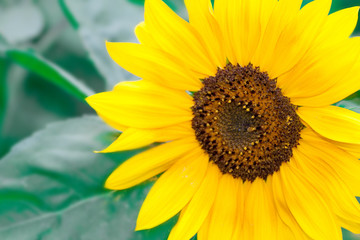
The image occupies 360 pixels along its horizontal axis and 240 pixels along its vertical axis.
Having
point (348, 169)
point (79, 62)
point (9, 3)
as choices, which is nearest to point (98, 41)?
point (79, 62)

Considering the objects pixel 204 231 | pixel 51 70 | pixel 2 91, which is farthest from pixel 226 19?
pixel 2 91

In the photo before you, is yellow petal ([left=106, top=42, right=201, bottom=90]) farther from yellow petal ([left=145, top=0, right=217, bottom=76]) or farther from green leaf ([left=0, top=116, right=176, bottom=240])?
green leaf ([left=0, top=116, right=176, bottom=240])

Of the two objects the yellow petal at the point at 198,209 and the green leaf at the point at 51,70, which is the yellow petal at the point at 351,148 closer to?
the yellow petal at the point at 198,209

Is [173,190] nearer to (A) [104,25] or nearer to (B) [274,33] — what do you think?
(B) [274,33]

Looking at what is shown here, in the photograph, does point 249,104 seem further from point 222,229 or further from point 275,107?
point 222,229

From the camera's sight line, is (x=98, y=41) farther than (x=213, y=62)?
Yes

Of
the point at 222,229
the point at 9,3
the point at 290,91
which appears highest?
the point at 9,3

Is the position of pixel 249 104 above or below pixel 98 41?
below

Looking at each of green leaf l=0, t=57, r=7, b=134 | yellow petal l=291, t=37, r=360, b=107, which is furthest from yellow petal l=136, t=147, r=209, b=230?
green leaf l=0, t=57, r=7, b=134
